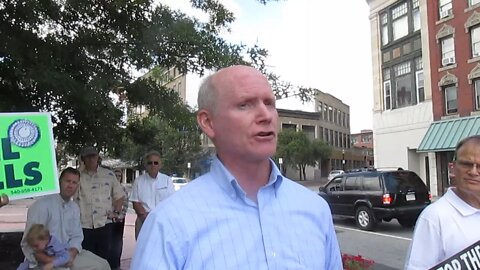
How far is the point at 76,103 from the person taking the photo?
4539mm

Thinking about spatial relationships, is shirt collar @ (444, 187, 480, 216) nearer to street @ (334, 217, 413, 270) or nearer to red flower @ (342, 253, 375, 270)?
red flower @ (342, 253, 375, 270)

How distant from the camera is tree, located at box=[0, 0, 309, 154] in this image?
14.3ft

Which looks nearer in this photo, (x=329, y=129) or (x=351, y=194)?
(x=351, y=194)

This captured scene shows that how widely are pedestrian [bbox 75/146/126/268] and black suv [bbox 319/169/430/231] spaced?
28.2 feet

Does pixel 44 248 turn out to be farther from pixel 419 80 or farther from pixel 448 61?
pixel 419 80

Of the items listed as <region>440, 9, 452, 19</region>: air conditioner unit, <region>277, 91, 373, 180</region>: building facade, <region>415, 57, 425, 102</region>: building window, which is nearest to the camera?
<region>440, 9, 452, 19</region>: air conditioner unit

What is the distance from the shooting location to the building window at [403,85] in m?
28.0

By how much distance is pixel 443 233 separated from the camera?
8.07 feet

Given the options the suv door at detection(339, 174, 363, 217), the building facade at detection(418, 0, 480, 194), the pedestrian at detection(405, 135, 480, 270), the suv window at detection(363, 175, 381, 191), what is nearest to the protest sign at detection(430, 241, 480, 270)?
the pedestrian at detection(405, 135, 480, 270)

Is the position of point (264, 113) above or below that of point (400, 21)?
below

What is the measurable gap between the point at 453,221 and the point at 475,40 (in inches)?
961

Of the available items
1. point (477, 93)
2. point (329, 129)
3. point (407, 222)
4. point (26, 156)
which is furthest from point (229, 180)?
point (329, 129)

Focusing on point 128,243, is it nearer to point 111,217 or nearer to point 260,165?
point 111,217

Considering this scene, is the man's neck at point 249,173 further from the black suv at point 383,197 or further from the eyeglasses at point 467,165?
the black suv at point 383,197
